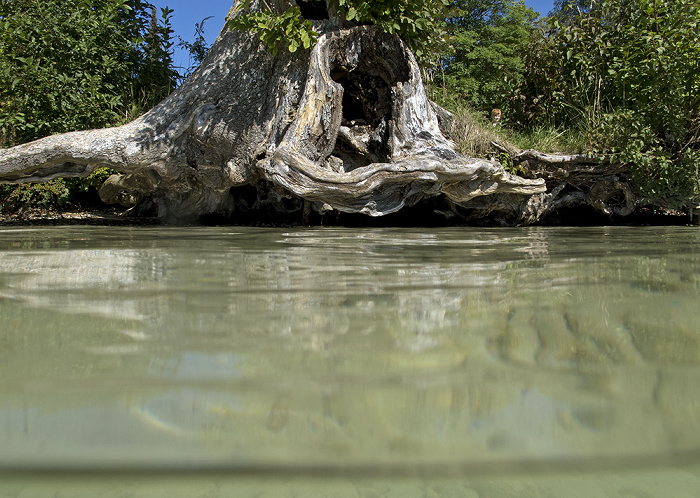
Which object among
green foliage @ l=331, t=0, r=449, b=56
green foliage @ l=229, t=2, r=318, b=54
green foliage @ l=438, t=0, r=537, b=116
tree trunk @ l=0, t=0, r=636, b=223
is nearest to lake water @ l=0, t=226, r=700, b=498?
tree trunk @ l=0, t=0, r=636, b=223

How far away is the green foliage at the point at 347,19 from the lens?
6.56 m

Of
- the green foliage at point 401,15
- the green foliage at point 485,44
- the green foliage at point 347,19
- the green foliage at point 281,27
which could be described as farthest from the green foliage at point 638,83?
the green foliage at point 485,44

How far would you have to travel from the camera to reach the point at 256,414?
891mm

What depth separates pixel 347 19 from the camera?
6.77 meters

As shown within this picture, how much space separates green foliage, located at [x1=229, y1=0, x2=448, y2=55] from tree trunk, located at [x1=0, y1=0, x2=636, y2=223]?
0.84 feet

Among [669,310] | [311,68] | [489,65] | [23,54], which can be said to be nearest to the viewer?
[669,310]

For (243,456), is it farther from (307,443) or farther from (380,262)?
(380,262)

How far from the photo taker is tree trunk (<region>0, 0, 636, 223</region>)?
647 centimetres

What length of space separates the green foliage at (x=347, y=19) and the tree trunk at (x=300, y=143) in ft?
0.84

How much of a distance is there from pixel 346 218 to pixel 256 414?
23.7 ft

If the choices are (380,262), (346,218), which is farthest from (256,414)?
(346,218)

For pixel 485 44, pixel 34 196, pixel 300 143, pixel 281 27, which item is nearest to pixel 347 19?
pixel 281 27

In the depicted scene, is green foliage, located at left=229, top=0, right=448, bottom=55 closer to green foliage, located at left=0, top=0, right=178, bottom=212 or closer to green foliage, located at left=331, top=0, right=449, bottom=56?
green foliage, located at left=331, top=0, right=449, bottom=56

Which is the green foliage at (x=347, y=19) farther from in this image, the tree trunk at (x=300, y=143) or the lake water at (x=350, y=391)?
the lake water at (x=350, y=391)
